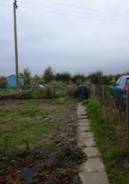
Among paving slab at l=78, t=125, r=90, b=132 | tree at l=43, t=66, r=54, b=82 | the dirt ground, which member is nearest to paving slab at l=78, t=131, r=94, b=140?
paving slab at l=78, t=125, r=90, b=132

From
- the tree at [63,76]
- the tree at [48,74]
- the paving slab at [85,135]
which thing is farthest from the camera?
the tree at [48,74]

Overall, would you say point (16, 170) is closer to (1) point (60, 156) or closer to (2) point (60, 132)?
(1) point (60, 156)

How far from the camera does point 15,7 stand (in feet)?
108

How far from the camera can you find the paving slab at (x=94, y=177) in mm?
5137

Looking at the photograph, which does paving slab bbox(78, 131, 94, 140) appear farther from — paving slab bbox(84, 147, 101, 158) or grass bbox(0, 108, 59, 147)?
paving slab bbox(84, 147, 101, 158)

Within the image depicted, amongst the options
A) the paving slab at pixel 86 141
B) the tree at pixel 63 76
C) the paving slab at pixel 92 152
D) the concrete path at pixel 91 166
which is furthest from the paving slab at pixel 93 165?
the tree at pixel 63 76

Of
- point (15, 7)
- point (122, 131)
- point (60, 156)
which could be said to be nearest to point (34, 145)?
point (60, 156)

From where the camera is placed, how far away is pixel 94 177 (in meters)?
5.38

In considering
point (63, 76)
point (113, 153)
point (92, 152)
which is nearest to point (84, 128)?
point (92, 152)

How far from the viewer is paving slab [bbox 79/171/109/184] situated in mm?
5137

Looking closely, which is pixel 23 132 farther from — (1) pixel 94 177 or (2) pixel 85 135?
(1) pixel 94 177

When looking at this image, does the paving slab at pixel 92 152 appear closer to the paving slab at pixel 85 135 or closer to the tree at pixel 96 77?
the paving slab at pixel 85 135

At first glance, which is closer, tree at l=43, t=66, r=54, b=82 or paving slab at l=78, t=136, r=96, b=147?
paving slab at l=78, t=136, r=96, b=147

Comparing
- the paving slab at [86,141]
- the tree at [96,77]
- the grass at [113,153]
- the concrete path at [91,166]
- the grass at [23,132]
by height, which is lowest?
the grass at [23,132]
